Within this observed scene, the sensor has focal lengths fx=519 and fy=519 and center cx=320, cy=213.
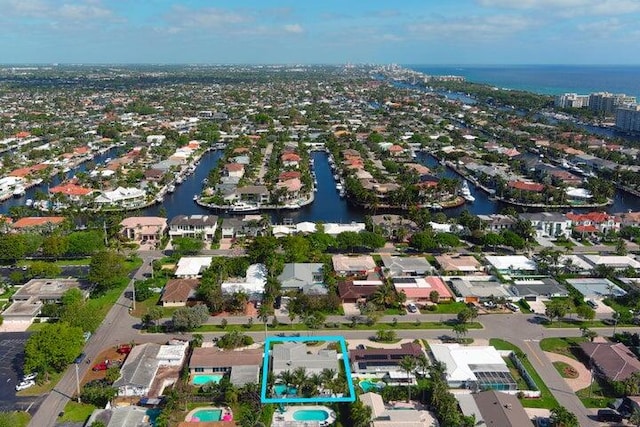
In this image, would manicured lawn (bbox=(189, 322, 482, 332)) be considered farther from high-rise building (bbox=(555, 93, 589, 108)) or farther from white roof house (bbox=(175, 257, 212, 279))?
high-rise building (bbox=(555, 93, 589, 108))

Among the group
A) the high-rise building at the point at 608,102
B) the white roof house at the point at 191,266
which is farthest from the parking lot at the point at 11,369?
the high-rise building at the point at 608,102

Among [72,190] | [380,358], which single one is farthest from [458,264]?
[72,190]

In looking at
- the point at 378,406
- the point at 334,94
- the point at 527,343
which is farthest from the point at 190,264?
the point at 334,94

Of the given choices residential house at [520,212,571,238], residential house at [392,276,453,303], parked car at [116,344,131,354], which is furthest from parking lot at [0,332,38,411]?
residential house at [520,212,571,238]

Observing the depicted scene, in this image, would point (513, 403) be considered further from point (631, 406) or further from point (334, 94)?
point (334, 94)

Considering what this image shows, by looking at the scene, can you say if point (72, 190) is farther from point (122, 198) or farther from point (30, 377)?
point (30, 377)

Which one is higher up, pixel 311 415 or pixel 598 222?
pixel 598 222
